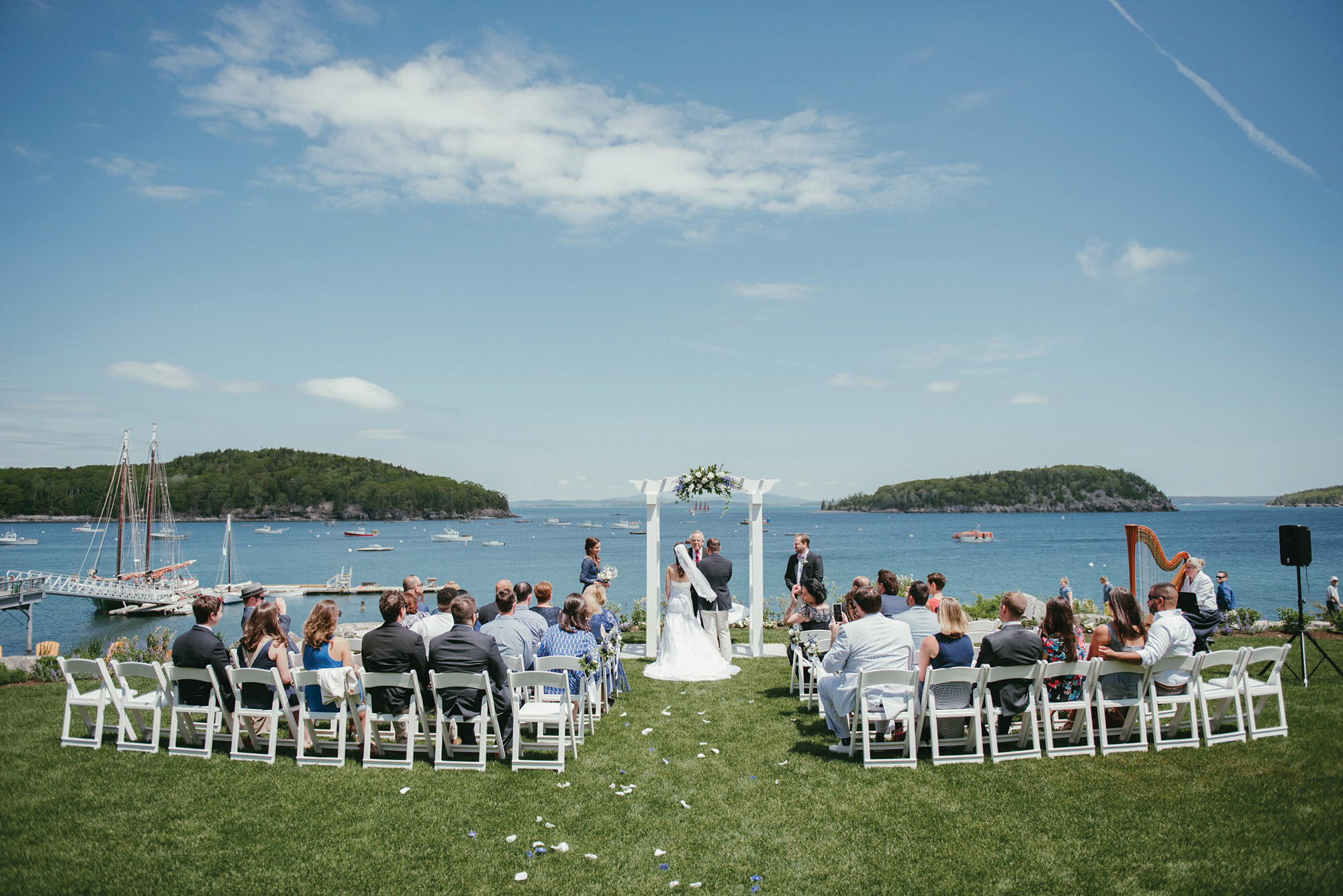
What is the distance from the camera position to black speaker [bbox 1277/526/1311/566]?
847cm

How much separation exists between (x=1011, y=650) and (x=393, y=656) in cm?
500

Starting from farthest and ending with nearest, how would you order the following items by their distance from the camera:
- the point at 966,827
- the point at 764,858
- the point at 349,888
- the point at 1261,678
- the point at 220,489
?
the point at 220,489 → the point at 1261,678 → the point at 966,827 → the point at 764,858 → the point at 349,888

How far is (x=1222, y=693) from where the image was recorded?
6293mm

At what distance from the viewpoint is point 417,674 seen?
6164mm

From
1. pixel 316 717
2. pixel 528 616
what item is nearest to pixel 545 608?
pixel 528 616

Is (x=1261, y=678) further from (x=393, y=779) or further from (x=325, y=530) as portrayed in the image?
(x=325, y=530)

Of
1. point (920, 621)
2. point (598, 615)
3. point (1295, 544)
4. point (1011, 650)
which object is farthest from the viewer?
point (598, 615)

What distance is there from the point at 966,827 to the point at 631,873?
2.19 meters

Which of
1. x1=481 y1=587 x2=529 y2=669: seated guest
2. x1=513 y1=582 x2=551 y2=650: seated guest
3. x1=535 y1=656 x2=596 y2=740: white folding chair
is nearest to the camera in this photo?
x1=535 y1=656 x2=596 y2=740: white folding chair

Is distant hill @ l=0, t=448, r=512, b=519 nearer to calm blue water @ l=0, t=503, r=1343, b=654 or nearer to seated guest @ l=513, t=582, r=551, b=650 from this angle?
calm blue water @ l=0, t=503, r=1343, b=654

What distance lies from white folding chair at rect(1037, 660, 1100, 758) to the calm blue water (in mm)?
22849

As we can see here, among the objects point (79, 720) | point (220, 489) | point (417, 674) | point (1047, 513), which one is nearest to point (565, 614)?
point (417, 674)

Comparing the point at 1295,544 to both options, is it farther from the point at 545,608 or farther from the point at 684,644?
the point at 545,608

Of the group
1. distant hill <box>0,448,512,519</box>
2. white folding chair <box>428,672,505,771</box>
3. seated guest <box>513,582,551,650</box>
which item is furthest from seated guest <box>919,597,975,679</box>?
distant hill <box>0,448,512,519</box>
